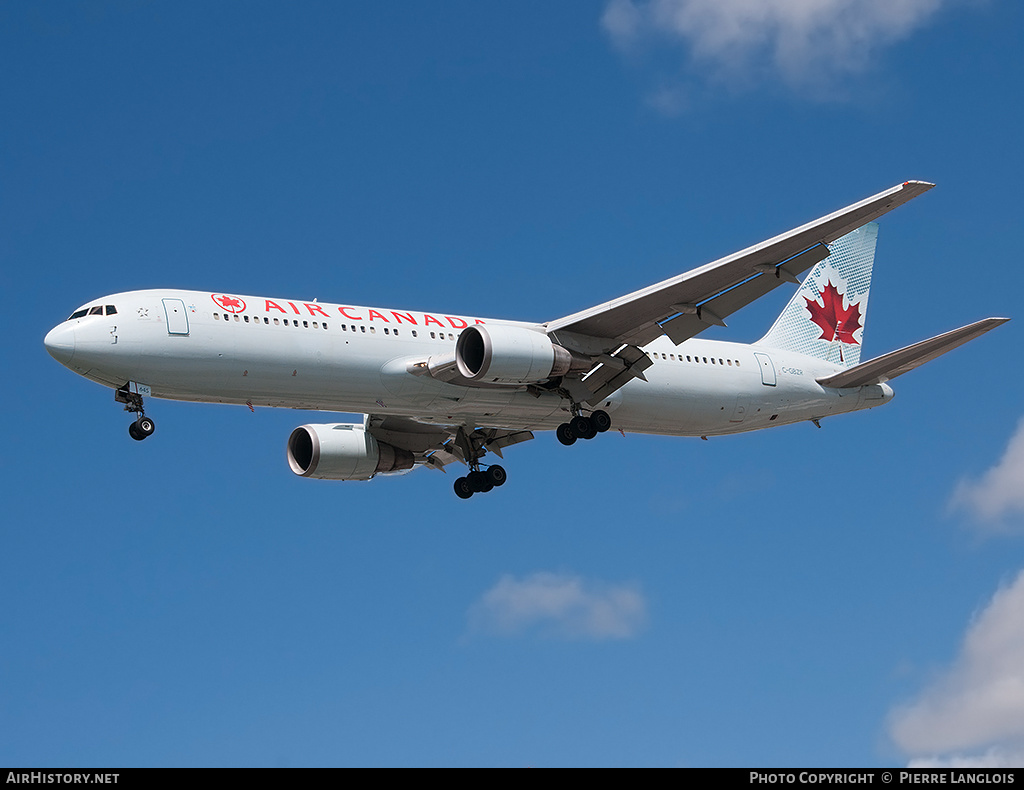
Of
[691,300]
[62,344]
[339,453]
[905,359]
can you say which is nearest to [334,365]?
[62,344]

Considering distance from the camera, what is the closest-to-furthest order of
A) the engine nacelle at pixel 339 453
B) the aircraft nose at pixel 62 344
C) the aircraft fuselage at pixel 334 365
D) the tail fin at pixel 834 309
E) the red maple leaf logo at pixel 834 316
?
the aircraft nose at pixel 62 344 → the aircraft fuselage at pixel 334 365 → the engine nacelle at pixel 339 453 → the tail fin at pixel 834 309 → the red maple leaf logo at pixel 834 316

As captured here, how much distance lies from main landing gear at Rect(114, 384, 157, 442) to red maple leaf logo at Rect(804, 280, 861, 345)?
21.7 m

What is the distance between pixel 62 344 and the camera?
28.6 metres

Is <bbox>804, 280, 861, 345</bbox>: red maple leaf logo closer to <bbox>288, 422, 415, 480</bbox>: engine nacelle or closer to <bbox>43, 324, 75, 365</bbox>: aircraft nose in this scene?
<bbox>288, 422, 415, 480</bbox>: engine nacelle

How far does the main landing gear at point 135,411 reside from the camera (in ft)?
96.3

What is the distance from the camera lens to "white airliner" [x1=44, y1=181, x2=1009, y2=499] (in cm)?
2933

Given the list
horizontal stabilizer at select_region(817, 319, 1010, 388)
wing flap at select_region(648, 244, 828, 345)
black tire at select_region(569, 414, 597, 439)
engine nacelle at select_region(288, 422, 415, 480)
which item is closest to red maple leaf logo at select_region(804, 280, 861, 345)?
horizontal stabilizer at select_region(817, 319, 1010, 388)

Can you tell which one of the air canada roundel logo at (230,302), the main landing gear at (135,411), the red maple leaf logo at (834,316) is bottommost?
the main landing gear at (135,411)

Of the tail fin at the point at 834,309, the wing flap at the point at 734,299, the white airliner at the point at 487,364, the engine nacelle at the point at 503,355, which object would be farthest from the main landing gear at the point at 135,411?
the tail fin at the point at 834,309

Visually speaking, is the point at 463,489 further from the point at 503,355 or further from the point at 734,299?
the point at 734,299

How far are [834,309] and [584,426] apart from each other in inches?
486

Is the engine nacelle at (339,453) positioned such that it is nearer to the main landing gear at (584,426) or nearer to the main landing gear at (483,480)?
the main landing gear at (483,480)
